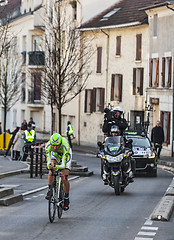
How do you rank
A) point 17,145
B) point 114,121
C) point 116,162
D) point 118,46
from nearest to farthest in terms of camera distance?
point 116,162
point 114,121
point 17,145
point 118,46

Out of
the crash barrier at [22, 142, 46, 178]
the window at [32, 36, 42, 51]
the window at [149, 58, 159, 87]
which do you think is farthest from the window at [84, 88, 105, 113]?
the crash barrier at [22, 142, 46, 178]

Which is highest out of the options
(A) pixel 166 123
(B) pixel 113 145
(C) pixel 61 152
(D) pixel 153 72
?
(D) pixel 153 72

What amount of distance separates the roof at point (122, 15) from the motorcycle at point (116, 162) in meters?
28.7

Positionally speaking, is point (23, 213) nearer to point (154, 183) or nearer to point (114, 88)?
point (154, 183)

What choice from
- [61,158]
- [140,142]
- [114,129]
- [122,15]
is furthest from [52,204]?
[122,15]

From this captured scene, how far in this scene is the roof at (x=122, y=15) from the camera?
48250mm

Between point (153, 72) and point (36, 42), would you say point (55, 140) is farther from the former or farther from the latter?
point (36, 42)

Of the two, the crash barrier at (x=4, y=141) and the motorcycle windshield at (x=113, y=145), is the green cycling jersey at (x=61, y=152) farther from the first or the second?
the crash barrier at (x=4, y=141)

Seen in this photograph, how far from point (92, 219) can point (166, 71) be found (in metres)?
31.1

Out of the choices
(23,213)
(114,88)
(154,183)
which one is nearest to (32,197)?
(23,213)

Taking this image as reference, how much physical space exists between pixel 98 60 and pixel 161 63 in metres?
9.34

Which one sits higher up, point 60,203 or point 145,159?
point 60,203

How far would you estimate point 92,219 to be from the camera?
535 inches

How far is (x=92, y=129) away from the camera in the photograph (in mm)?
53531
